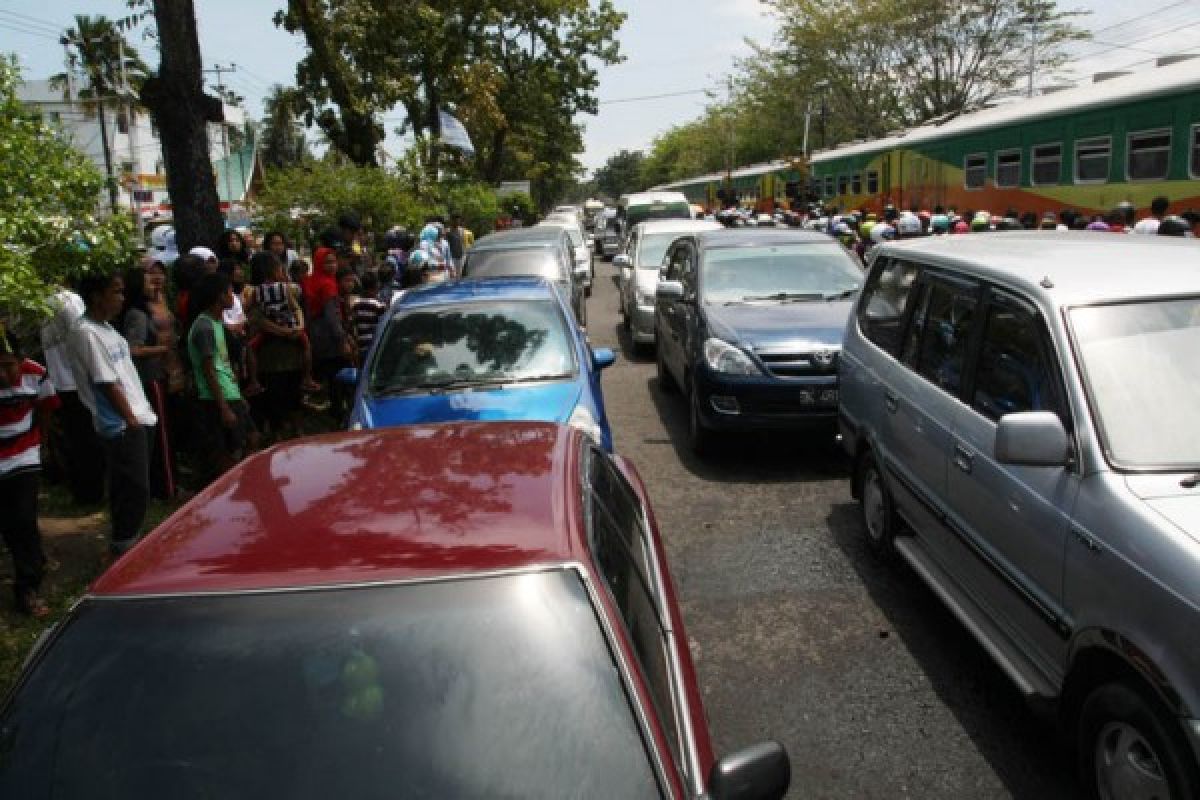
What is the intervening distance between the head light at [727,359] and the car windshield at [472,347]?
4.20ft

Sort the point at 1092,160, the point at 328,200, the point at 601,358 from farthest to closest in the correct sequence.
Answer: the point at 328,200 < the point at 1092,160 < the point at 601,358

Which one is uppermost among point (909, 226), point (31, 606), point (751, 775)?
point (909, 226)

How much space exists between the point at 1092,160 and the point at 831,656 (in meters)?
11.6

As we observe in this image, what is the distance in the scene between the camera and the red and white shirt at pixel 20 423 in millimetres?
4281

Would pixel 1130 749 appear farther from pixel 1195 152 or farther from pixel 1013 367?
pixel 1195 152

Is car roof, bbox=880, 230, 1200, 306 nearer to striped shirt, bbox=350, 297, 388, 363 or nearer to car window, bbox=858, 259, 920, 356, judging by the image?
car window, bbox=858, 259, 920, 356

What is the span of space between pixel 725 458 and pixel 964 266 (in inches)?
129

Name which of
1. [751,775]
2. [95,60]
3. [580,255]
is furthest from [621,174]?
[751,775]

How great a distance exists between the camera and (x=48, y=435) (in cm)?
670

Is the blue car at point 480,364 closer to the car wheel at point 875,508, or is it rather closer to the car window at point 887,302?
the car wheel at point 875,508

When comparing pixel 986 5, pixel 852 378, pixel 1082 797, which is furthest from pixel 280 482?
pixel 986 5

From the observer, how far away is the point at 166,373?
611 cm

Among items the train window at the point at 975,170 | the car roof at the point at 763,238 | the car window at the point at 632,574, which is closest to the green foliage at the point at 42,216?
the car window at the point at 632,574

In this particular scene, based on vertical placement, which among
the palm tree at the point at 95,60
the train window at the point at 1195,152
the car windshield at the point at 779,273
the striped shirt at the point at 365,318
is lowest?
the striped shirt at the point at 365,318
